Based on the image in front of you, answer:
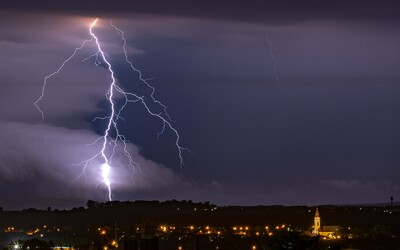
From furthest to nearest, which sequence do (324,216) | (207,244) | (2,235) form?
(324,216) → (2,235) → (207,244)

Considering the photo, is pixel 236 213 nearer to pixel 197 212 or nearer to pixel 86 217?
pixel 197 212

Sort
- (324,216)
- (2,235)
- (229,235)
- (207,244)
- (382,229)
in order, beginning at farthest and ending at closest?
(324,216) < (2,235) < (382,229) < (229,235) < (207,244)

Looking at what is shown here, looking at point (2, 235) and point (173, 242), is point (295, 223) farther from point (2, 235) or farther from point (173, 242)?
point (173, 242)

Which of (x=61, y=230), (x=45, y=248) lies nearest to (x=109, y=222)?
(x=61, y=230)

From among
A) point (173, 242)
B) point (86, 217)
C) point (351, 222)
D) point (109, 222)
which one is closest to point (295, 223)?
point (351, 222)

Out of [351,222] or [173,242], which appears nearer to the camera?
[173,242]

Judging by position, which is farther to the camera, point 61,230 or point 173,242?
point 61,230

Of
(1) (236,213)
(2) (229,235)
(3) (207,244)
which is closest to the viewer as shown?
(3) (207,244)

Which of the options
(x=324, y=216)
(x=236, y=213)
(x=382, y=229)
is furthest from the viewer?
(x=236, y=213)
